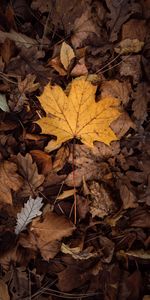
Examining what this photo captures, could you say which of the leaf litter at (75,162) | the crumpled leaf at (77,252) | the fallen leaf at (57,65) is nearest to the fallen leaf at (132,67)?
the leaf litter at (75,162)

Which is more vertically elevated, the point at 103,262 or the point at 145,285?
the point at 103,262

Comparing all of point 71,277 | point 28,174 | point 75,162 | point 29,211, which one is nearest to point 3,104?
point 28,174

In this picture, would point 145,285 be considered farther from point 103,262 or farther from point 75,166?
point 75,166

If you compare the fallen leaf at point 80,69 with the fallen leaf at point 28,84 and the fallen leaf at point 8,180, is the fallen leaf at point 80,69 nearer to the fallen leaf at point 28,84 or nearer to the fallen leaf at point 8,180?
the fallen leaf at point 28,84

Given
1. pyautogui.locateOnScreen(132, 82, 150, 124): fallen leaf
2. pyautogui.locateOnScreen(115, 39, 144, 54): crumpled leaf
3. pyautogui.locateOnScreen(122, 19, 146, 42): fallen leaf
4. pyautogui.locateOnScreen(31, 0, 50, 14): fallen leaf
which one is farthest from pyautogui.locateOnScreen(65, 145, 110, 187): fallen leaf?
pyautogui.locateOnScreen(31, 0, 50, 14): fallen leaf

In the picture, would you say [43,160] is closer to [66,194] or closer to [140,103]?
[66,194]

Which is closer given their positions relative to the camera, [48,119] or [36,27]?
[48,119]

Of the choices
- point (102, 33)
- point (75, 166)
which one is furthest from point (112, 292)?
point (102, 33)
